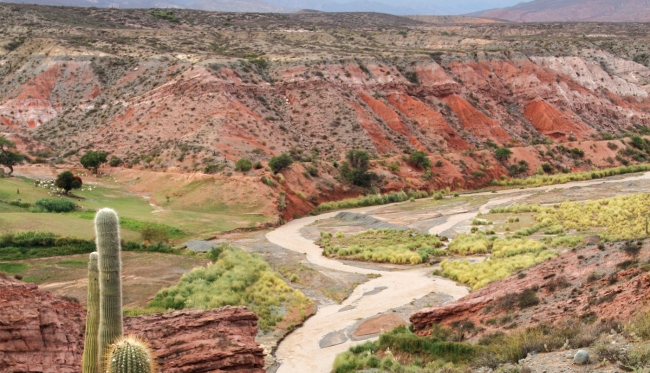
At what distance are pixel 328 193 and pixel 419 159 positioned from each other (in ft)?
45.9

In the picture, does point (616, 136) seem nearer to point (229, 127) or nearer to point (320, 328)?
point (229, 127)

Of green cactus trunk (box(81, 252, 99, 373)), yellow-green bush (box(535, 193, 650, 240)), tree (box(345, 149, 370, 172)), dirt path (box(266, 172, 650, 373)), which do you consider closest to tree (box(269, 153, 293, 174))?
tree (box(345, 149, 370, 172))

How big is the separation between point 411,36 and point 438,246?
103 meters

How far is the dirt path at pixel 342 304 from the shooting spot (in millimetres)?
22859

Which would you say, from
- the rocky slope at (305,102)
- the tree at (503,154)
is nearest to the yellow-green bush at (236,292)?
the rocky slope at (305,102)

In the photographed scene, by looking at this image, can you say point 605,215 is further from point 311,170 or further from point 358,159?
point 311,170

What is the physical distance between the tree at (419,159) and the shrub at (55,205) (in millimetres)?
40583

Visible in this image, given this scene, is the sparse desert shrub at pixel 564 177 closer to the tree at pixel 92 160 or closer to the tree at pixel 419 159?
the tree at pixel 419 159

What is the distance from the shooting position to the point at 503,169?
82500 millimetres

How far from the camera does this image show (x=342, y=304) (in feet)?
102

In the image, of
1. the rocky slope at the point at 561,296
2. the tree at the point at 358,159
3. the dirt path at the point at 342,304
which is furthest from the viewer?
the tree at the point at 358,159

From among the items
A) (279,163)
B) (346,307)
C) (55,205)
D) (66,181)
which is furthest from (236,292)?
(279,163)

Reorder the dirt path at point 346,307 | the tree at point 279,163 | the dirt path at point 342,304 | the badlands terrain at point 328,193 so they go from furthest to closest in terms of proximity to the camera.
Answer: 1. the tree at point 279,163
2. the dirt path at point 342,304
3. the dirt path at point 346,307
4. the badlands terrain at point 328,193

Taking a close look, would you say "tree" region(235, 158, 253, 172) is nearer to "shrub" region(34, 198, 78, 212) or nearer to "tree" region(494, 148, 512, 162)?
"shrub" region(34, 198, 78, 212)
